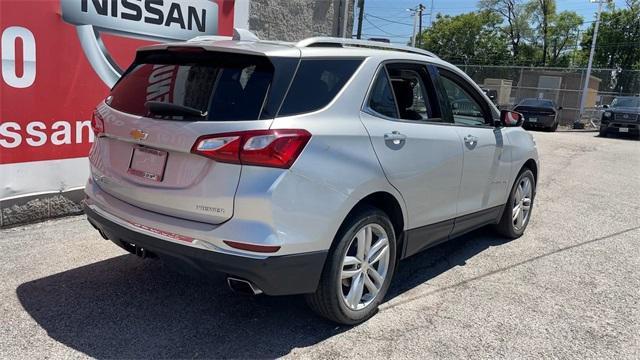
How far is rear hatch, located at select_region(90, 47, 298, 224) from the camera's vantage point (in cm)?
292

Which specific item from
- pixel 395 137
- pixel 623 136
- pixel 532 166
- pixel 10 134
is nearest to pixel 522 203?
pixel 532 166

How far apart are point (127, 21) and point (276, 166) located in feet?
12.7

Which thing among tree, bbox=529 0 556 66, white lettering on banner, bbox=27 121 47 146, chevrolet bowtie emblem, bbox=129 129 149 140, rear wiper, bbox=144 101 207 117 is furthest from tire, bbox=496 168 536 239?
tree, bbox=529 0 556 66

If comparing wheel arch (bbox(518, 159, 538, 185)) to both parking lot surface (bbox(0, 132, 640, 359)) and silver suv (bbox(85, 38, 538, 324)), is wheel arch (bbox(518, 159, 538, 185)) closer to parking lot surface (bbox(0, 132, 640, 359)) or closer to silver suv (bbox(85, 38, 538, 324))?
parking lot surface (bbox(0, 132, 640, 359))

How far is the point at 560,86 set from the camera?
30.6m

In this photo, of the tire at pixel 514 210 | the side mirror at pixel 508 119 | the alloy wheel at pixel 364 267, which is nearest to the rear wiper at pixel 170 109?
the alloy wheel at pixel 364 267

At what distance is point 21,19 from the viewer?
4.91 meters

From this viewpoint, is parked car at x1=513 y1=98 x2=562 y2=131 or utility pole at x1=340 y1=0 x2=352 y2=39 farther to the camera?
parked car at x1=513 y1=98 x2=562 y2=131

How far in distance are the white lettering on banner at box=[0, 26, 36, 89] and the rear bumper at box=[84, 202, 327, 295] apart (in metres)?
2.61

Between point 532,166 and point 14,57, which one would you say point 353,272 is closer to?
point 532,166

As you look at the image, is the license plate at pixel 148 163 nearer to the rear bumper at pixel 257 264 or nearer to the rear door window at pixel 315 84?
the rear bumper at pixel 257 264

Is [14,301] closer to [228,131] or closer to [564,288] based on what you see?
[228,131]

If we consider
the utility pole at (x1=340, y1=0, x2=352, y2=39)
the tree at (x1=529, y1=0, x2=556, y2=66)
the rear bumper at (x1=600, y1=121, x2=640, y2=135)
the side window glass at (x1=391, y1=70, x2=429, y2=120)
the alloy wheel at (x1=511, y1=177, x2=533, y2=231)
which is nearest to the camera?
the side window glass at (x1=391, y1=70, x2=429, y2=120)

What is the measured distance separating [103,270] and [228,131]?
2091 mm
